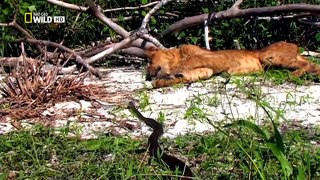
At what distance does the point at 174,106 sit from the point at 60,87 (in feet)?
3.54

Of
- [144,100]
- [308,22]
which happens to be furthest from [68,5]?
[308,22]

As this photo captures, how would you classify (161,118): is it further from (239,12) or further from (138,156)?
(239,12)

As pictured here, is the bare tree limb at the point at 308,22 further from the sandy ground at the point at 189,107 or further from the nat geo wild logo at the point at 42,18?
the nat geo wild logo at the point at 42,18

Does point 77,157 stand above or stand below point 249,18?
below

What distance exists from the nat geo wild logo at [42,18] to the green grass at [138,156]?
4.07 meters

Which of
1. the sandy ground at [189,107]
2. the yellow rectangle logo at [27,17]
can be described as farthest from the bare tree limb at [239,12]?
the yellow rectangle logo at [27,17]

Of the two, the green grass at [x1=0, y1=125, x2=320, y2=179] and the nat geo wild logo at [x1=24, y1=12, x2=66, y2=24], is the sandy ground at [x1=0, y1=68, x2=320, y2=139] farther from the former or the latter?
the nat geo wild logo at [x1=24, y1=12, x2=66, y2=24]

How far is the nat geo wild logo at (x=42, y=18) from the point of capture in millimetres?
8645

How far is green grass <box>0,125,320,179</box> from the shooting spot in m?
3.77

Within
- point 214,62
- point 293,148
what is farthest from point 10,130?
point 214,62

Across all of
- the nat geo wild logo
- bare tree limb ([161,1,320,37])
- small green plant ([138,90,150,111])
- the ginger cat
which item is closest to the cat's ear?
the ginger cat

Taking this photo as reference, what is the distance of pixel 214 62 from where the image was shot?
7.17 meters

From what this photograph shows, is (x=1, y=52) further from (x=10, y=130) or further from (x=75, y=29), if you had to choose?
(x=10, y=130)

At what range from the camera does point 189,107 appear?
18.3 feet
